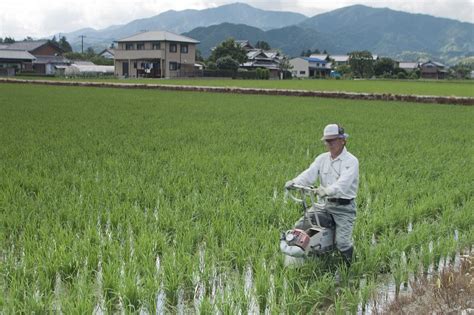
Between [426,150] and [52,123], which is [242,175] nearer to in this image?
[426,150]

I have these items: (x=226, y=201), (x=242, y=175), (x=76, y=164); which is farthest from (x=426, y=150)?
(x=76, y=164)

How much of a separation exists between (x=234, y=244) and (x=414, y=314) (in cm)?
136

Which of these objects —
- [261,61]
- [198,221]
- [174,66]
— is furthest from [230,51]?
[198,221]

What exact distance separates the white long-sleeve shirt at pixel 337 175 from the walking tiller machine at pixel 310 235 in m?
0.13

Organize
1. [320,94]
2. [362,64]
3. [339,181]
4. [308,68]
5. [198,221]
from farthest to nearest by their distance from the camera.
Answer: [308,68], [362,64], [320,94], [198,221], [339,181]

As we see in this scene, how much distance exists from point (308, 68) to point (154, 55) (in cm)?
3237

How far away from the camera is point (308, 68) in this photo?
72.4 metres

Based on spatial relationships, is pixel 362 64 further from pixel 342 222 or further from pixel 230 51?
pixel 342 222

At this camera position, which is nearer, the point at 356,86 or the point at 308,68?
the point at 356,86

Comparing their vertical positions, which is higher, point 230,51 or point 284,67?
point 230,51

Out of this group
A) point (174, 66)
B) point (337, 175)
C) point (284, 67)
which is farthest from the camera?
point (284, 67)

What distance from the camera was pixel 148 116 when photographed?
13430mm

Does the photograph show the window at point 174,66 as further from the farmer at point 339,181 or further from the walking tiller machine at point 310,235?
the walking tiller machine at point 310,235

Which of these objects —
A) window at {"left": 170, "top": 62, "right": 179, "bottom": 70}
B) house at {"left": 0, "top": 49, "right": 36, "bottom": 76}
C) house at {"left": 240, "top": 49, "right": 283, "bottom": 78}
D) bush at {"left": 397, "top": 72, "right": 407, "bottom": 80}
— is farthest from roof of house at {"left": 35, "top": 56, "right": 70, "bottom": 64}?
bush at {"left": 397, "top": 72, "right": 407, "bottom": 80}
